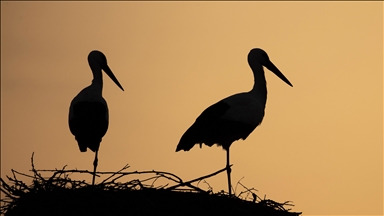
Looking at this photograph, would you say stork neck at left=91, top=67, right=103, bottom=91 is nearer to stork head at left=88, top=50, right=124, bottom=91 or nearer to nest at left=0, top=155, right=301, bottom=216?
stork head at left=88, top=50, right=124, bottom=91

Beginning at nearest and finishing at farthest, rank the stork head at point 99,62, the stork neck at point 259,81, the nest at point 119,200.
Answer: the nest at point 119,200 < the stork neck at point 259,81 < the stork head at point 99,62

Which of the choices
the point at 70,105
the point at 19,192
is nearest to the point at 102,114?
the point at 70,105

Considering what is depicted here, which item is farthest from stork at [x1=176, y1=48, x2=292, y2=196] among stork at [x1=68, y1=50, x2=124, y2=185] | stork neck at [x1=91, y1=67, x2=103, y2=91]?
stork neck at [x1=91, y1=67, x2=103, y2=91]

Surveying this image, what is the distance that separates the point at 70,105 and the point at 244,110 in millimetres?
2561

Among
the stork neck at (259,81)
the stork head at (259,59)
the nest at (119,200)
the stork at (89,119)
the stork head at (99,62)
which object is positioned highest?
the stork head at (99,62)

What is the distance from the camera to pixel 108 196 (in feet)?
25.4

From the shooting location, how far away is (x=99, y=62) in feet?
41.6

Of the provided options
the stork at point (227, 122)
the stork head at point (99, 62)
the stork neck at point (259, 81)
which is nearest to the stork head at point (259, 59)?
the stork neck at point (259, 81)

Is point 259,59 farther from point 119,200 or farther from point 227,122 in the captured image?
point 119,200

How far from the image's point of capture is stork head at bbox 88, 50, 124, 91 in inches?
497

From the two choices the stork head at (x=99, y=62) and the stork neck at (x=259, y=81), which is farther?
the stork head at (x=99, y=62)

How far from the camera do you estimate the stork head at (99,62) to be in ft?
41.4

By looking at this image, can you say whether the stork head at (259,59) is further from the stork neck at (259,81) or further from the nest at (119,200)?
the nest at (119,200)

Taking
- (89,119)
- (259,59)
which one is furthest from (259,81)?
(89,119)
